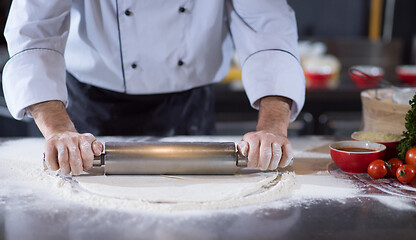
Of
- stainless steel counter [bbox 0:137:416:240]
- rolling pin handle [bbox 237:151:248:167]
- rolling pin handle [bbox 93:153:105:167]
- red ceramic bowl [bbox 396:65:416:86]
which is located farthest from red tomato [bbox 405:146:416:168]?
red ceramic bowl [bbox 396:65:416:86]

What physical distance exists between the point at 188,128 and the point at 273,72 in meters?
0.58

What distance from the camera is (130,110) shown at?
1.92 m

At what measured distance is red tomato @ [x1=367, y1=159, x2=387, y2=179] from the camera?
1.29m

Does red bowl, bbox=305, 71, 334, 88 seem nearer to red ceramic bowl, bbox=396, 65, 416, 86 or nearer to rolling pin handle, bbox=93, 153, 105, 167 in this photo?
red ceramic bowl, bbox=396, 65, 416, 86

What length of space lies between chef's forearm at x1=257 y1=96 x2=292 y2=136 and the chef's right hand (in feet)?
1.67

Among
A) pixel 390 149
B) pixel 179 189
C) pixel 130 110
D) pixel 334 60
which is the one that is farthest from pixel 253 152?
pixel 334 60

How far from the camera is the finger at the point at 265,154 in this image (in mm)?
1259

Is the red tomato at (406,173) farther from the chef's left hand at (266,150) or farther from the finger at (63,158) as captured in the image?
the finger at (63,158)

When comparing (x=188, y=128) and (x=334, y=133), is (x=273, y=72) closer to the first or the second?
(x=188, y=128)

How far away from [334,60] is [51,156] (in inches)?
120

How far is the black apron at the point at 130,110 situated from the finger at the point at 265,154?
724 mm

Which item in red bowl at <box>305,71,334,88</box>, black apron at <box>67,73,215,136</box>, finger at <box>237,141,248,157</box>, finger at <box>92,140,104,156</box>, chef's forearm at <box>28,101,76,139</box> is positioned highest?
chef's forearm at <box>28,101,76,139</box>

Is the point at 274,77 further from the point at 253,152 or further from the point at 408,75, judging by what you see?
the point at 408,75

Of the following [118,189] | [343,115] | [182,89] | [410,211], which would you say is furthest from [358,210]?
[343,115]
